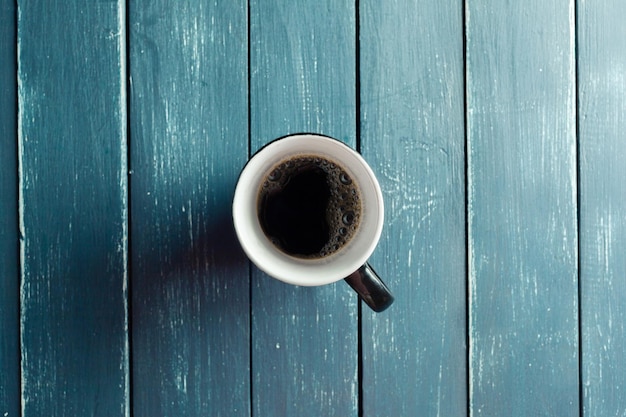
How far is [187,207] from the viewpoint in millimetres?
617

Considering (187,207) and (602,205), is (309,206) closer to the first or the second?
(187,207)

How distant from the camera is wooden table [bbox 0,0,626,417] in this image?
24.2 inches

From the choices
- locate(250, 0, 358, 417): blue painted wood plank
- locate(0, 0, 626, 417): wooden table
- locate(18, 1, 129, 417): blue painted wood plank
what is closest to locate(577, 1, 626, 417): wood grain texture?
locate(0, 0, 626, 417): wooden table

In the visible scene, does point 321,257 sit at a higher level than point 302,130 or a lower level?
lower

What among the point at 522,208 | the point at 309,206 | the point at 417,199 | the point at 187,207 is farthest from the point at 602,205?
the point at 187,207

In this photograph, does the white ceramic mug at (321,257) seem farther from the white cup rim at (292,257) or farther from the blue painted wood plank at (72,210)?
the blue painted wood plank at (72,210)

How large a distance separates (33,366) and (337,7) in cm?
43

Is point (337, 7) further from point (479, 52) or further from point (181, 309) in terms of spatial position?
A: point (181, 309)

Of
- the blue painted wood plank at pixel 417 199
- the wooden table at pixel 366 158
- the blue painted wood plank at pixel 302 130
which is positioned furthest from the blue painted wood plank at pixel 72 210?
the blue painted wood plank at pixel 417 199

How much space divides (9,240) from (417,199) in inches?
14.8

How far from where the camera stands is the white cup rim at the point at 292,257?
20.6 inches

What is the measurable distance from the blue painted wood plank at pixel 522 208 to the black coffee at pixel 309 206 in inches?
6.0

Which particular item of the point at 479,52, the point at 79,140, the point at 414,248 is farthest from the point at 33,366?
the point at 479,52

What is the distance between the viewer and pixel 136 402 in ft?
2.03
